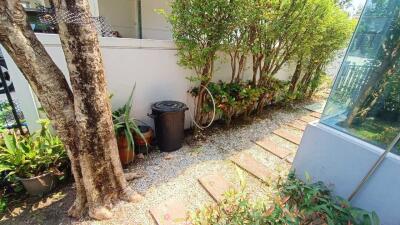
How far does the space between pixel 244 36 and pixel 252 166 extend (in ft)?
6.71

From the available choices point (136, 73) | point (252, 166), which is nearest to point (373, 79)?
point (252, 166)

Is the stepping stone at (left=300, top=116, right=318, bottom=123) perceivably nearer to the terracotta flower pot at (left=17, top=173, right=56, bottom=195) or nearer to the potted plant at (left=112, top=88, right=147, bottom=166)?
the potted plant at (left=112, top=88, right=147, bottom=166)

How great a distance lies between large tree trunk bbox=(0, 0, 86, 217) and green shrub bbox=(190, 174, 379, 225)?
1.31 meters

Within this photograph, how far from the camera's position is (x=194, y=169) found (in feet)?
9.08

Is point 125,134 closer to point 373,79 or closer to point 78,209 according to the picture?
point 78,209

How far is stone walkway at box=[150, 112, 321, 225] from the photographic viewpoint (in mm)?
2055

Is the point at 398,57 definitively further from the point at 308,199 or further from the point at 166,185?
the point at 166,185

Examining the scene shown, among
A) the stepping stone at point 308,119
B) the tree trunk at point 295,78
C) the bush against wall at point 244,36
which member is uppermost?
the bush against wall at point 244,36

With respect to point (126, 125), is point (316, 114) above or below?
below

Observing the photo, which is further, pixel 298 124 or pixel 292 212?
pixel 298 124

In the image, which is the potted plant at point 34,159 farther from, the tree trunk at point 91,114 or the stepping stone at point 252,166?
the stepping stone at point 252,166

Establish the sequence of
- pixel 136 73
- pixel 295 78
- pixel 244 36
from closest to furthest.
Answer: pixel 136 73, pixel 244 36, pixel 295 78

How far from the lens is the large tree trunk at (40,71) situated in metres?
1.39

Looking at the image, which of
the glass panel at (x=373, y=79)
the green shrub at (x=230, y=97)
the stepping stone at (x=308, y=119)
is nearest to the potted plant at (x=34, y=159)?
the green shrub at (x=230, y=97)
